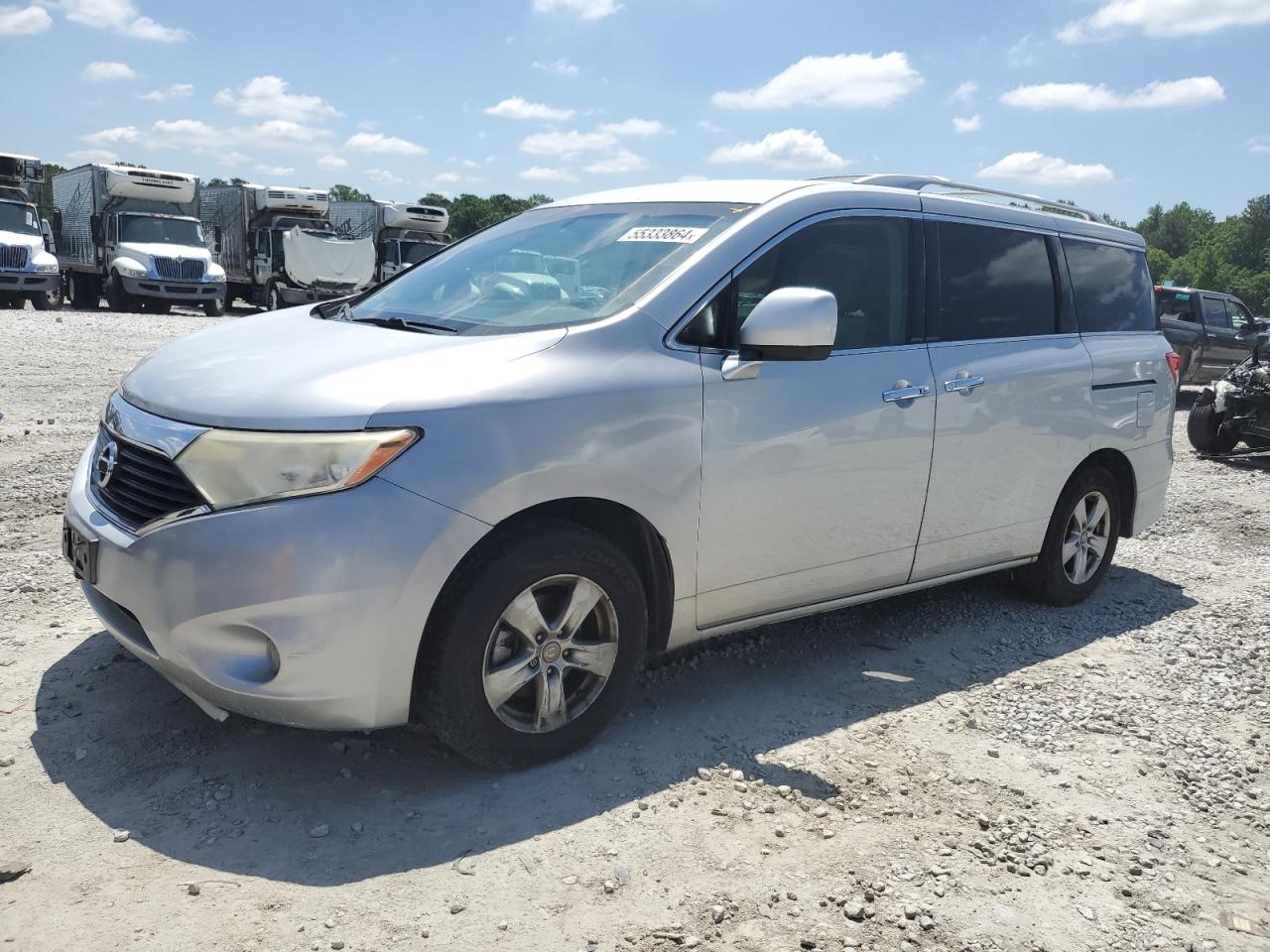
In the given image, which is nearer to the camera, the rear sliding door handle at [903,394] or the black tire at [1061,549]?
the rear sliding door handle at [903,394]

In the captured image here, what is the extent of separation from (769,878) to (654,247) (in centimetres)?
213

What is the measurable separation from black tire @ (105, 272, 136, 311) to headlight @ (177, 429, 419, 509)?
2193 cm

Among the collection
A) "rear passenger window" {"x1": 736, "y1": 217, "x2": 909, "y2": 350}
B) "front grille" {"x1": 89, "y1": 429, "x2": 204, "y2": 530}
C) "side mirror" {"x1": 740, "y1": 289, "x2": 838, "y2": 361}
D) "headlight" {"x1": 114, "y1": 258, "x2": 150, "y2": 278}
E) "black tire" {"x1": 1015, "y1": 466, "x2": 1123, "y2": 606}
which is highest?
"headlight" {"x1": 114, "y1": 258, "x2": 150, "y2": 278}

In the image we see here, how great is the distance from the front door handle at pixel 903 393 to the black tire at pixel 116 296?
A: 71.6ft

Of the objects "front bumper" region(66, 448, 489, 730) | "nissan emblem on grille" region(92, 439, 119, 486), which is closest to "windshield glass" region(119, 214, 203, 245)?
"nissan emblem on grille" region(92, 439, 119, 486)

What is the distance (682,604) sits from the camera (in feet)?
11.8

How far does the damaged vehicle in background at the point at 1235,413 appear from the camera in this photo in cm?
1139

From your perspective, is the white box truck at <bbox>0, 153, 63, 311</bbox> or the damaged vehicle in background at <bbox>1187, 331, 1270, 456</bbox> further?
the white box truck at <bbox>0, 153, 63, 311</bbox>

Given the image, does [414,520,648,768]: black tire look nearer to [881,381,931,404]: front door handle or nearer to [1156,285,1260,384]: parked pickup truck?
[881,381,931,404]: front door handle

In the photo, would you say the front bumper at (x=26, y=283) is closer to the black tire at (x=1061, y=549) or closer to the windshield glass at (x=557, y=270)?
the windshield glass at (x=557, y=270)

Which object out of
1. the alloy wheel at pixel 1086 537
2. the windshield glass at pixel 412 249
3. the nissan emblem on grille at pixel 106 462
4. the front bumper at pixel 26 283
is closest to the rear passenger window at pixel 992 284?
the alloy wheel at pixel 1086 537

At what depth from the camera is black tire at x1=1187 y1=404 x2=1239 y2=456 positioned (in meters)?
11.7

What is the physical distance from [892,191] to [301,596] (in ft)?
9.44

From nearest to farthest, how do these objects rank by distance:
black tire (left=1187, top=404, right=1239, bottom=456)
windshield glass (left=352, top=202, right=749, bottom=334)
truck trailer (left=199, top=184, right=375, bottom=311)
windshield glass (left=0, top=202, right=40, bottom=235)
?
windshield glass (left=352, top=202, right=749, bottom=334)
black tire (left=1187, top=404, right=1239, bottom=456)
windshield glass (left=0, top=202, right=40, bottom=235)
truck trailer (left=199, top=184, right=375, bottom=311)
